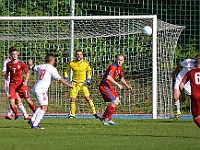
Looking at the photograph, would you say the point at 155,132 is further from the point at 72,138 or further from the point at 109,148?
the point at 109,148

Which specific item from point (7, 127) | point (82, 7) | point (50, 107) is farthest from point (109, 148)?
point (82, 7)

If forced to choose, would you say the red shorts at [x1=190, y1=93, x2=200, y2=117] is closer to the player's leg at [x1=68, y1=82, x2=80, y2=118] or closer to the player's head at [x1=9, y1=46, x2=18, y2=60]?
→ the player's head at [x1=9, y1=46, x2=18, y2=60]

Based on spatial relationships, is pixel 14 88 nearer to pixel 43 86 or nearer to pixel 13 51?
pixel 13 51

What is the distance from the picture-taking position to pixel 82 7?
90.4 ft

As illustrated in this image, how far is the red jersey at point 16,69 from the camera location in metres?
19.3

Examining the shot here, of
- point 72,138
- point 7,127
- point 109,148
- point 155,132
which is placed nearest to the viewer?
point 109,148

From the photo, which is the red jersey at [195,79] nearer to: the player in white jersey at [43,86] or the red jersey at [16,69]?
the player in white jersey at [43,86]

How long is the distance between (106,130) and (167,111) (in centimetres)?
678

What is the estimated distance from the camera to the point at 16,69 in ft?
63.9

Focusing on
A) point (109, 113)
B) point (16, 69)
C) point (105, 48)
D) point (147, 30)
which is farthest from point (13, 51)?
point (105, 48)

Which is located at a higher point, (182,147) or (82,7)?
(82,7)

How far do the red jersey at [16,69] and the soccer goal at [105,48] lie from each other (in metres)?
2.71

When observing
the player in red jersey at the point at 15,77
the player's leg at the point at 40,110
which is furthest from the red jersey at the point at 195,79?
the player in red jersey at the point at 15,77

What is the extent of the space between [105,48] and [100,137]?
31.6 ft
